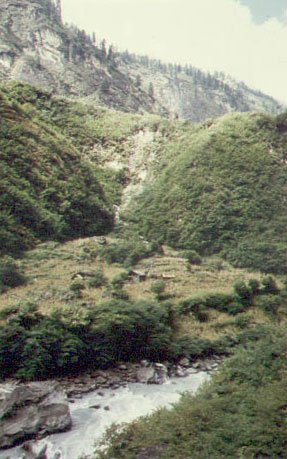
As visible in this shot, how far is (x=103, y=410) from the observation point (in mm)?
13078

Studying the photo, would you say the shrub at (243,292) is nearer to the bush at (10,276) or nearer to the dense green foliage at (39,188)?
the bush at (10,276)

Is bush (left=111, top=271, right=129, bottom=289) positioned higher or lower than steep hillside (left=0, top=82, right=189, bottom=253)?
lower

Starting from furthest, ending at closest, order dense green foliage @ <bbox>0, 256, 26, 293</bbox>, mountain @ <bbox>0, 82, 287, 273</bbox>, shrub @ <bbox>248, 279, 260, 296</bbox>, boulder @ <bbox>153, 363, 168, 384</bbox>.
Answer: mountain @ <bbox>0, 82, 287, 273</bbox> < shrub @ <bbox>248, 279, 260, 296</bbox> < dense green foliage @ <bbox>0, 256, 26, 293</bbox> < boulder @ <bbox>153, 363, 168, 384</bbox>

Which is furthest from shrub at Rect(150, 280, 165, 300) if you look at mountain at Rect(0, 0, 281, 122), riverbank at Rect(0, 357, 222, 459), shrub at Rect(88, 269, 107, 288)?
mountain at Rect(0, 0, 281, 122)

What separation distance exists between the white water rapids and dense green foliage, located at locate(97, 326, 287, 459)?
121 centimetres

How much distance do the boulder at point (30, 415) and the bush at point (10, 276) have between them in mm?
7175

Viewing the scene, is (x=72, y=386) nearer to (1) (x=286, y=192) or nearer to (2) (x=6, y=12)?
(1) (x=286, y=192)

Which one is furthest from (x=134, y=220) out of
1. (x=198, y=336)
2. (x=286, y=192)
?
(x=198, y=336)

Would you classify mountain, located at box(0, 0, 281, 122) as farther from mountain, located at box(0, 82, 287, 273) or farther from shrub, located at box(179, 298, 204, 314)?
shrub, located at box(179, 298, 204, 314)

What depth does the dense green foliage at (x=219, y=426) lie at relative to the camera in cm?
916

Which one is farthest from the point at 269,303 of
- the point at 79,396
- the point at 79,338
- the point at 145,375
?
the point at 79,396

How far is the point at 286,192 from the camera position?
3209cm

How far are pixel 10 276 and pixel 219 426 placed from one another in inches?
496

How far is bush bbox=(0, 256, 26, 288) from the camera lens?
62.7 ft
